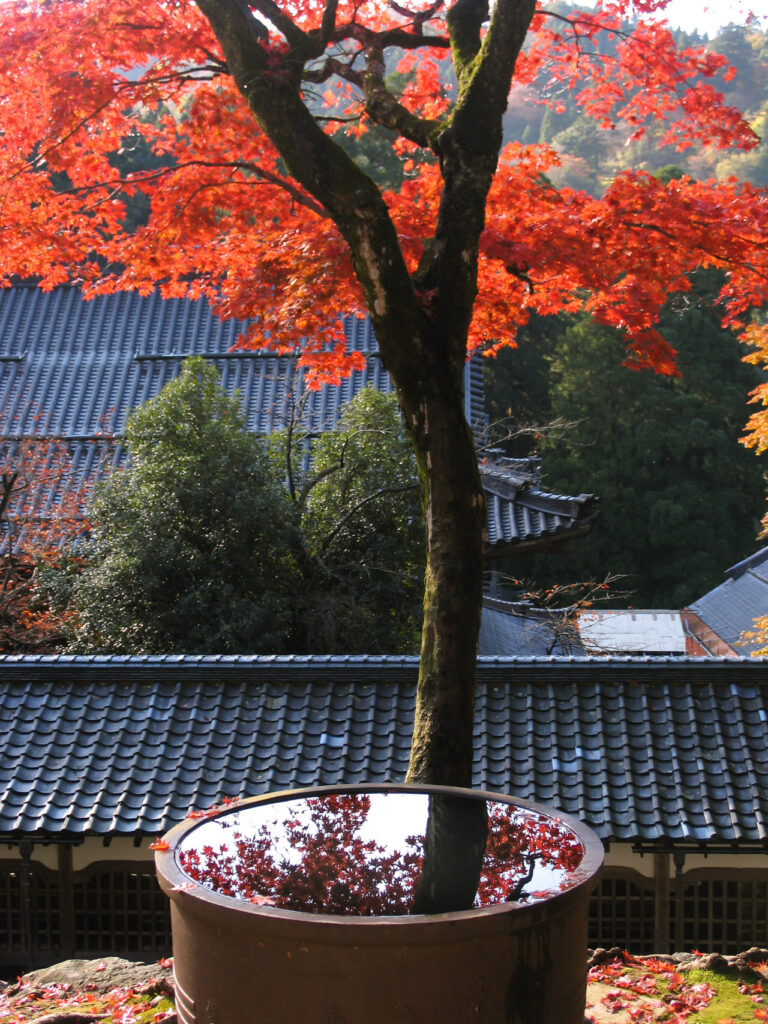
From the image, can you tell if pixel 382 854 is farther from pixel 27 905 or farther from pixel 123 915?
pixel 27 905

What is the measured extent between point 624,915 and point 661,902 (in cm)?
27

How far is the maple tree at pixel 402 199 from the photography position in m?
3.89

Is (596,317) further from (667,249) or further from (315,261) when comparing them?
(315,261)

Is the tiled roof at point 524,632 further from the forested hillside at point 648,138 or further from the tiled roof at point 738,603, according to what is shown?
the forested hillside at point 648,138

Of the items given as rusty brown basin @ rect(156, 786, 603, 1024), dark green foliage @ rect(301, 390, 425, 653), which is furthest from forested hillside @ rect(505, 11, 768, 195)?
rusty brown basin @ rect(156, 786, 603, 1024)

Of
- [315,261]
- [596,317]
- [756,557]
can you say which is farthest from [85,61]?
[756,557]

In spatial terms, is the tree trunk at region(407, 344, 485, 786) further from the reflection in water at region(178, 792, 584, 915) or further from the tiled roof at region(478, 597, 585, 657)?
the tiled roof at region(478, 597, 585, 657)

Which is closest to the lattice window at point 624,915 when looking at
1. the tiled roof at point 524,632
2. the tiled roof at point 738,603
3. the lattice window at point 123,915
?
the lattice window at point 123,915

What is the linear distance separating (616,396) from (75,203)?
22.3m

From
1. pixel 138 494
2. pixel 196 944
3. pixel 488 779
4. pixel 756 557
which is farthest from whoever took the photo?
pixel 756 557

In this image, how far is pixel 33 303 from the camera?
18188 mm

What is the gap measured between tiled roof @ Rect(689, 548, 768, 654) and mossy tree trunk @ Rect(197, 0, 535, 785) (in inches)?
628

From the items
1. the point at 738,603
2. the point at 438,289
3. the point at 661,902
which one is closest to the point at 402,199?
the point at 438,289

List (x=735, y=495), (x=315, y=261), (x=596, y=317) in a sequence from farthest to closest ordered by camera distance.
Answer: (x=735, y=495), (x=596, y=317), (x=315, y=261)
